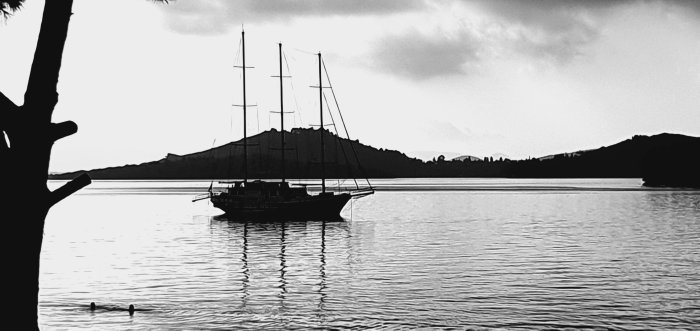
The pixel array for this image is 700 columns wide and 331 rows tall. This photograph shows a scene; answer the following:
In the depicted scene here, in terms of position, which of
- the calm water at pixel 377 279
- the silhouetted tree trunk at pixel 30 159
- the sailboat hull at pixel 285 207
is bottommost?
the calm water at pixel 377 279

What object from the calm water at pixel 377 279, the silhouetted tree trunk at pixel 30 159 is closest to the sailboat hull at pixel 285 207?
the calm water at pixel 377 279

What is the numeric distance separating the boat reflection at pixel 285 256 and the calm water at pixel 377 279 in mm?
138

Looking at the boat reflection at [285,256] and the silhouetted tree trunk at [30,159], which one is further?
the boat reflection at [285,256]

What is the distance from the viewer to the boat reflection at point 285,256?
1311 inches

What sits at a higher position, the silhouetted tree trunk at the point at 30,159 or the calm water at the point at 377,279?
the silhouetted tree trunk at the point at 30,159

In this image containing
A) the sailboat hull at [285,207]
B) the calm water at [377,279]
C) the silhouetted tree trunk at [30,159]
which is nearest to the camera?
the silhouetted tree trunk at [30,159]

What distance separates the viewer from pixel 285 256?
172ft

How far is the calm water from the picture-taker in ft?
89.0

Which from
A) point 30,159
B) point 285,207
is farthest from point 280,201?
point 30,159

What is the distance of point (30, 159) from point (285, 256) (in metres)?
41.3

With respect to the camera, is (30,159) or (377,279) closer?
(30,159)

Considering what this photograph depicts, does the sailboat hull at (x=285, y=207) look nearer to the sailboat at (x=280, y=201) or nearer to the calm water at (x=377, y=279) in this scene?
the sailboat at (x=280, y=201)

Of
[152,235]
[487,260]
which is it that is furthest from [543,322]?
[152,235]

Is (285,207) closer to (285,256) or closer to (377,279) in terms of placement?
(285,256)
